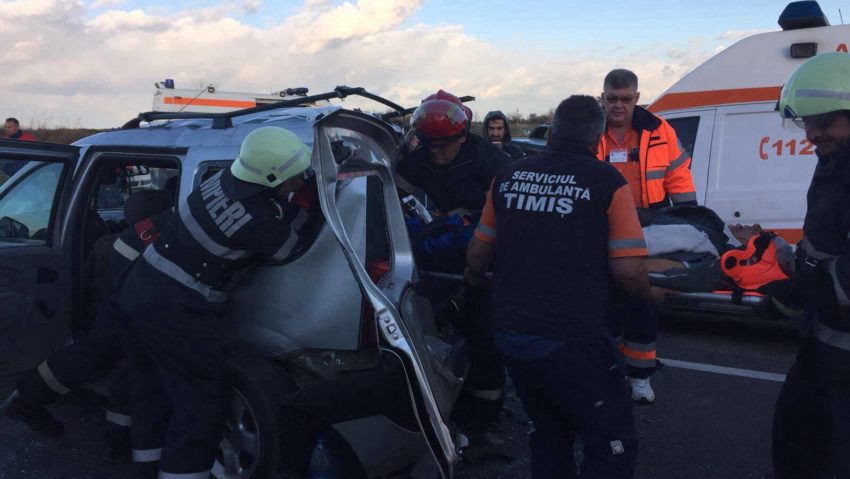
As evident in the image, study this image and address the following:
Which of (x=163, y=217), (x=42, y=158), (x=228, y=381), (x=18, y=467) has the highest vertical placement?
(x=42, y=158)

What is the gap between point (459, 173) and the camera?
3.99 m

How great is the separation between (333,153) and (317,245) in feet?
1.28

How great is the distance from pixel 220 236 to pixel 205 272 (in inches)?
7.4

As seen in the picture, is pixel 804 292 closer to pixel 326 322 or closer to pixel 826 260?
pixel 826 260

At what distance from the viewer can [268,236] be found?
303 cm

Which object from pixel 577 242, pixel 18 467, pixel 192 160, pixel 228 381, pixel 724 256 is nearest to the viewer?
pixel 577 242

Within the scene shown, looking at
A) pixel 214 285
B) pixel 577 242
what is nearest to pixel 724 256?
pixel 577 242

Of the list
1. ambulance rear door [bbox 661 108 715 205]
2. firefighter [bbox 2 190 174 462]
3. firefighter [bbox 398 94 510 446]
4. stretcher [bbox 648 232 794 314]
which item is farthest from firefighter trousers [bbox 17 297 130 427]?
ambulance rear door [bbox 661 108 715 205]

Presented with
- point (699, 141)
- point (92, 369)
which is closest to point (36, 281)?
point (92, 369)

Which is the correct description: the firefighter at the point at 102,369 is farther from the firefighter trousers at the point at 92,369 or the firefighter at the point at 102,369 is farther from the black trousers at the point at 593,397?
the black trousers at the point at 593,397

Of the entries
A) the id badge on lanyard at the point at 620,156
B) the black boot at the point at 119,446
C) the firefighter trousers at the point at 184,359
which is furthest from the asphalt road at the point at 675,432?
the id badge on lanyard at the point at 620,156

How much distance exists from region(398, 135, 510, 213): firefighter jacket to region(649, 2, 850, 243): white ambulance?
274 cm

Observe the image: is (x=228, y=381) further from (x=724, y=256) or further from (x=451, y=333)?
(x=724, y=256)

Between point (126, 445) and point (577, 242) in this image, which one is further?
point (126, 445)
